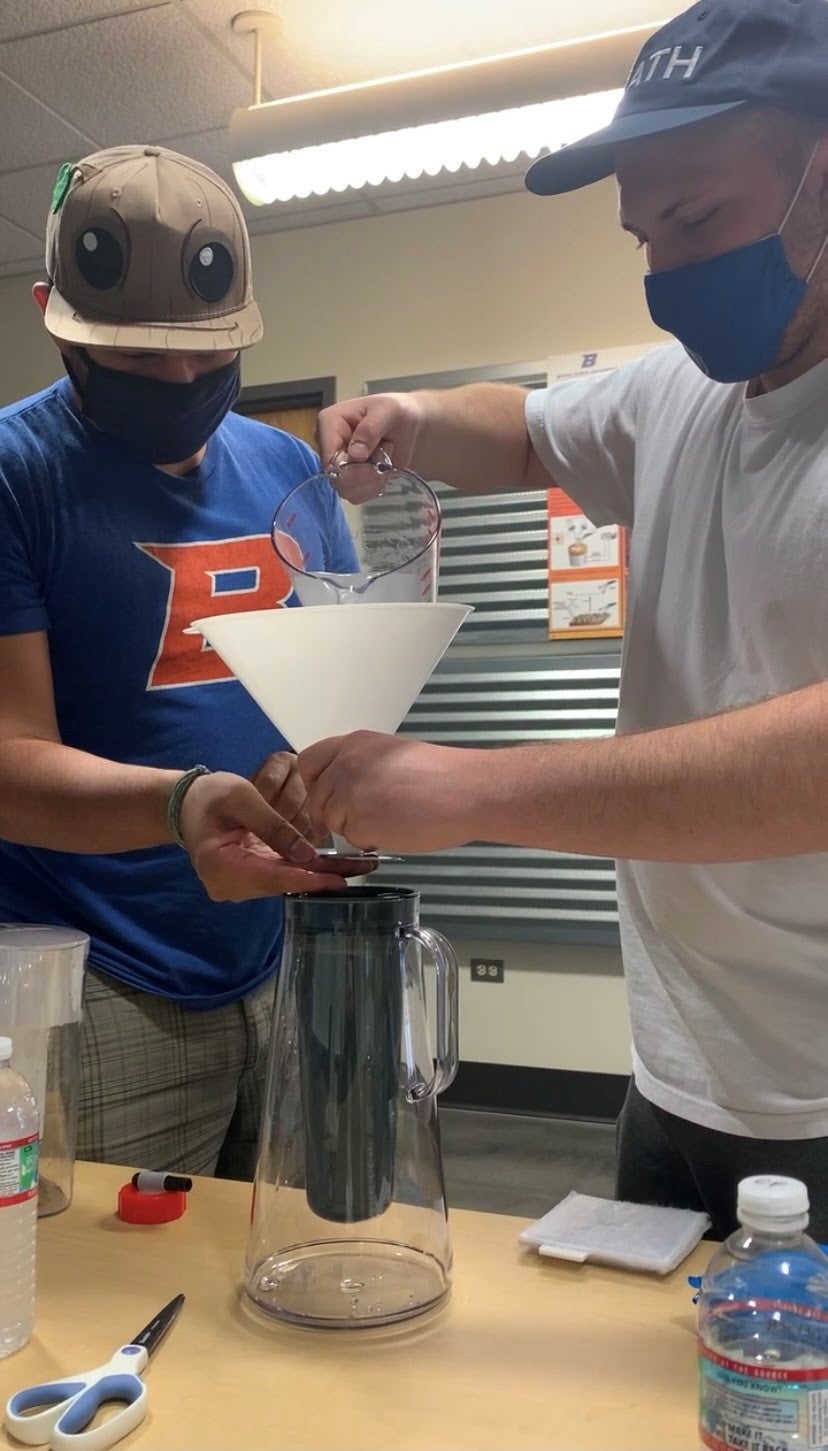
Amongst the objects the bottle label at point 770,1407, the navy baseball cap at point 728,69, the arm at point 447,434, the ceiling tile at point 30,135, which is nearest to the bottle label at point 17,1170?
the bottle label at point 770,1407

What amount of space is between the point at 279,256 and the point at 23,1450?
365cm

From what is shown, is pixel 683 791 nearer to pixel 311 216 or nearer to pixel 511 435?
pixel 511 435

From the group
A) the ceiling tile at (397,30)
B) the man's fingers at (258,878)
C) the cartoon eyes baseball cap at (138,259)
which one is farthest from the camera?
the ceiling tile at (397,30)

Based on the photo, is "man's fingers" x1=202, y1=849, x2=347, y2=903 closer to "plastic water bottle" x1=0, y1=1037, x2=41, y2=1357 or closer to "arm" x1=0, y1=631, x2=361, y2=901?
"arm" x1=0, y1=631, x2=361, y2=901

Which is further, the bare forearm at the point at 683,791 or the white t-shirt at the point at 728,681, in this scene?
the white t-shirt at the point at 728,681

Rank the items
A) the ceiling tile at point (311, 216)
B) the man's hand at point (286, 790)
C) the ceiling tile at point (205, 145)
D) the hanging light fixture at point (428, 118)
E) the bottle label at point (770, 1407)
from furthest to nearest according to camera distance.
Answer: the ceiling tile at point (311, 216)
the ceiling tile at point (205, 145)
the hanging light fixture at point (428, 118)
the man's hand at point (286, 790)
the bottle label at point (770, 1407)

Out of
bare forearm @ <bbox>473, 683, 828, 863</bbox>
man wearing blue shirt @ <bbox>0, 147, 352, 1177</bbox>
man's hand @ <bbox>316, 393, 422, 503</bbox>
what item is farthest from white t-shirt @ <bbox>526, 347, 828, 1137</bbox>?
man wearing blue shirt @ <bbox>0, 147, 352, 1177</bbox>

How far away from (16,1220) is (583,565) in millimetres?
2859

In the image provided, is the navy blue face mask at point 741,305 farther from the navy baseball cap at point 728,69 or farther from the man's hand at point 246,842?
the man's hand at point 246,842

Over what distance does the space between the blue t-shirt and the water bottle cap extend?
0.77m

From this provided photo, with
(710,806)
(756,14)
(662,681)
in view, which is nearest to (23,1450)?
(710,806)

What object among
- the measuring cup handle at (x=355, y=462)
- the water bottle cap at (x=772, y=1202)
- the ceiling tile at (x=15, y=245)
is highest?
the ceiling tile at (x=15, y=245)

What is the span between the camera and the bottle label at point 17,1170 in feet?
2.41

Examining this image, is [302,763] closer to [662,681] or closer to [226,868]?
[226,868]
